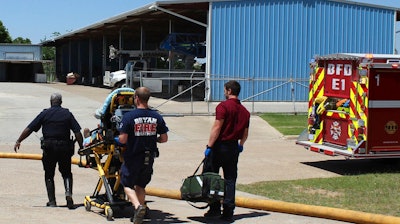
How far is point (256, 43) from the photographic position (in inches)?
1197

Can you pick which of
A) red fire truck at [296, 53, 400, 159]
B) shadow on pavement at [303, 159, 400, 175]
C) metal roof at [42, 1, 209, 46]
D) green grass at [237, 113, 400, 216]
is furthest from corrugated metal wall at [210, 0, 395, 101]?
green grass at [237, 113, 400, 216]

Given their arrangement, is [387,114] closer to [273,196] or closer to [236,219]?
[273,196]

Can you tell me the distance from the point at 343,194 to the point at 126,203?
13.7ft

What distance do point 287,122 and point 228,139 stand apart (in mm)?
14607

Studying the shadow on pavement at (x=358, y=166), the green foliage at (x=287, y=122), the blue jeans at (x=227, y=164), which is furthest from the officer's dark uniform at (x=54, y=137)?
the green foliage at (x=287, y=122)

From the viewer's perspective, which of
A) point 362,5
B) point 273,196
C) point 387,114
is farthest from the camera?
point 362,5

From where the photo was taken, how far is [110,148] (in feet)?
26.5

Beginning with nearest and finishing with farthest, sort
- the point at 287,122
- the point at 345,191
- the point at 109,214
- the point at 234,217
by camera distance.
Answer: the point at 109,214, the point at 234,217, the point at 345,191, the point at 287,122

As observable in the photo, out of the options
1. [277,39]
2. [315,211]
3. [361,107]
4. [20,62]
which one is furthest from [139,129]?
[20,62]

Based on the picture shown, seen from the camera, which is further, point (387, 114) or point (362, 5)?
point (362, 5)

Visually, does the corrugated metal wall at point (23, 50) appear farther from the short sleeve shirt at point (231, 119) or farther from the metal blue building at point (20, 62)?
the short sleeve shirt at point (231, 119)

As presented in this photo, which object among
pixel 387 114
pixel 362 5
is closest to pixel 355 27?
pixel 362 5

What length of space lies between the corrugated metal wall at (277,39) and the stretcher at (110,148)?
21.2 m

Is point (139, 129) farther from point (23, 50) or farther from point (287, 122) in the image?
point (23, 50)
